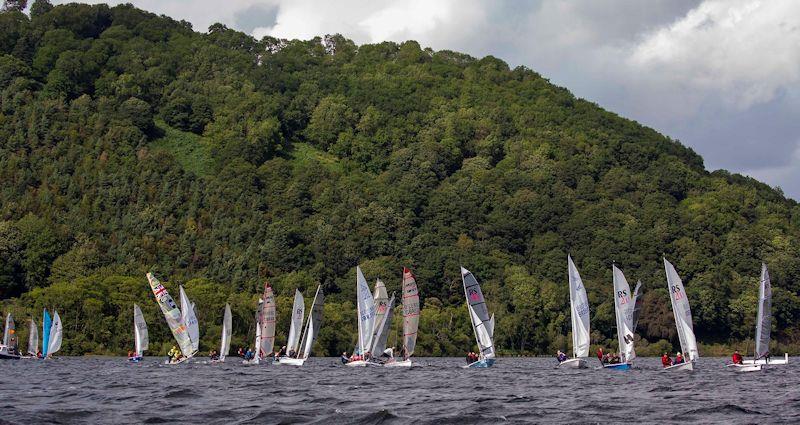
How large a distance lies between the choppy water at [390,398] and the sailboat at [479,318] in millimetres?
9936

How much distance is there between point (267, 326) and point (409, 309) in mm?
18160

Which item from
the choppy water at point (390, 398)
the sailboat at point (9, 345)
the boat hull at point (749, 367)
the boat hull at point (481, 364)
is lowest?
the choppy water at point (390, 398)

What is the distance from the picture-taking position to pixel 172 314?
98.5 meters

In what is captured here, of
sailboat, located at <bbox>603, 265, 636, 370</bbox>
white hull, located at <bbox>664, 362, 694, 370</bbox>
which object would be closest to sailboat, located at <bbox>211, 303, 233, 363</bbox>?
sailboat, located at <bbox>603, 265, 636, 370</bbox>

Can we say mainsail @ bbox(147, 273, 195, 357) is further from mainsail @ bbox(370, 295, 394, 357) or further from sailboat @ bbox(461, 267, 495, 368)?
sailboat @ bbox(461, 267, 495, 368)

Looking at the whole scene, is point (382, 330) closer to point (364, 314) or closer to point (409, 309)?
point (364, 314)

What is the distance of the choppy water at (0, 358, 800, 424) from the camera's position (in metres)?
43.4

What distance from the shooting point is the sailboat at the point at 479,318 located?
86.1 m

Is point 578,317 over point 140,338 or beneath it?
over

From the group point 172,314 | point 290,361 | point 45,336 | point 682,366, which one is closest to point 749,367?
point 682,366

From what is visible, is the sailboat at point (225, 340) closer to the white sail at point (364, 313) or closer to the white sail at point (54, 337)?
the white sail at point (54, 337)

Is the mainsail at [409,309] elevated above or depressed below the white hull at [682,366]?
above

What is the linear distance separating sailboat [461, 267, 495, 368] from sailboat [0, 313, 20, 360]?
44.2 metres

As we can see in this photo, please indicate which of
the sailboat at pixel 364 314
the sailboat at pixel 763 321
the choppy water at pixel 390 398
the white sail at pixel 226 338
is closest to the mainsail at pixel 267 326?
the white sail at pixel 226 338
